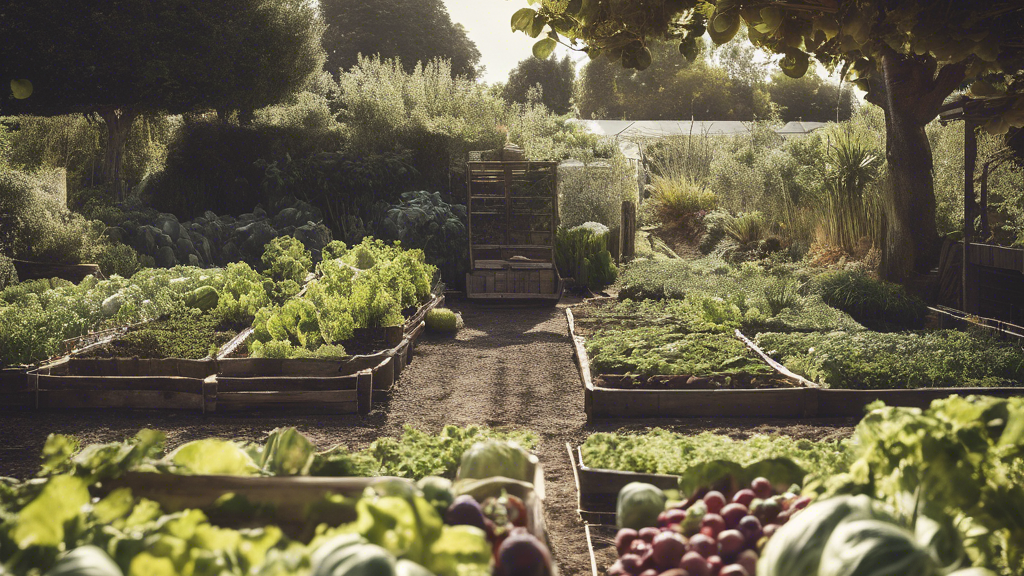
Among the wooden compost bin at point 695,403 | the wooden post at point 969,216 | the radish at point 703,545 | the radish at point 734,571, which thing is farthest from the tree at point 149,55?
the radish at point 734,571

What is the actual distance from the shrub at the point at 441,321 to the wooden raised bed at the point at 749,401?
385 centimetres

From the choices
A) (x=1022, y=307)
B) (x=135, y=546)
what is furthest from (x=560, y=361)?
(x=135, y=546)

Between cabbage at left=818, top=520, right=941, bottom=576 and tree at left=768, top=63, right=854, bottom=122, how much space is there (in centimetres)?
4910

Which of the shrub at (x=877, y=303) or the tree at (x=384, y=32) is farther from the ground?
the tree at (x=384, y=32)

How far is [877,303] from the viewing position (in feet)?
28.0

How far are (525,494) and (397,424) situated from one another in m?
3.86

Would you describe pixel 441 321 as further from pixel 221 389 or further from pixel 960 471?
pixel 960 471

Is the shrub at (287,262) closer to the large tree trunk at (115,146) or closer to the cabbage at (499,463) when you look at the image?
the large tree trunk at (115,146)

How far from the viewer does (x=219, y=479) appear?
1854 millimetres

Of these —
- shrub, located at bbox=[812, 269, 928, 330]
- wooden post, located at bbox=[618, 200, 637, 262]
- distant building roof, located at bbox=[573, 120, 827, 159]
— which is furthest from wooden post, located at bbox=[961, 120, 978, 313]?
distant building roof, located at bbox=[573, 120, 827, 159]

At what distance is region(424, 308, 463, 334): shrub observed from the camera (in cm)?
927

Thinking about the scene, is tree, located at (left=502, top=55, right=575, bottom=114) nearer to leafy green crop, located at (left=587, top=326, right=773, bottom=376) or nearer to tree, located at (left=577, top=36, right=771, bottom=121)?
tree, located at (left=577, top=36, right=771, bottom=121)

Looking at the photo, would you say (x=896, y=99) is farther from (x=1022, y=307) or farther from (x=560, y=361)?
(x=560, y=361)

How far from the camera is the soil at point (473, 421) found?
4586 millimetres
